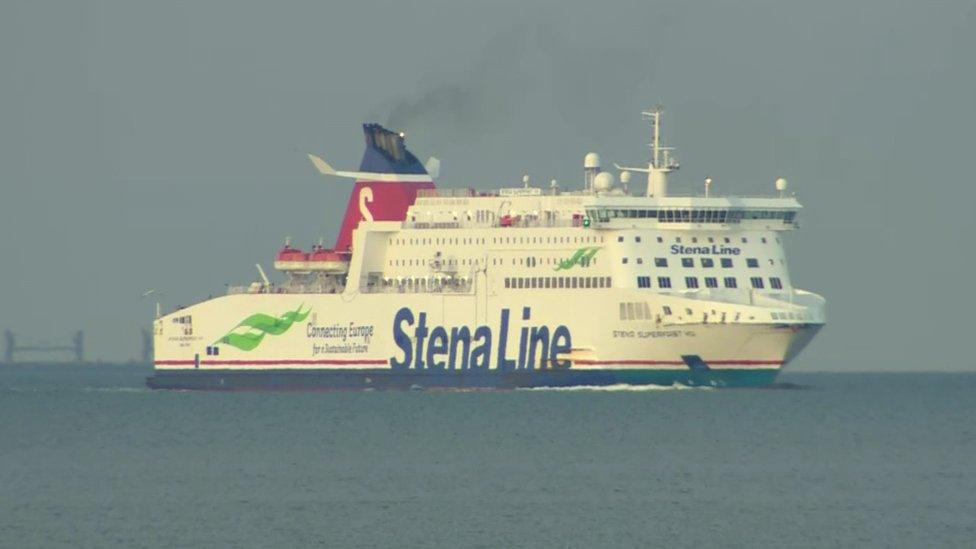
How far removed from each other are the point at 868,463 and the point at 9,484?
16.9m

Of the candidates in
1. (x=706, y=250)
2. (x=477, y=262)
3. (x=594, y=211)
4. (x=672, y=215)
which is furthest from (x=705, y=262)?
(x=477, y=262)

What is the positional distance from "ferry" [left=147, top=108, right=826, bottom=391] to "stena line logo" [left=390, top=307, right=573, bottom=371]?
40 millimetres

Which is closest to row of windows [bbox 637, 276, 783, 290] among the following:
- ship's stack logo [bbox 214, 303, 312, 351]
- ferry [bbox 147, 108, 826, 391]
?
ferry [bbox 147, 108, 826, 391]

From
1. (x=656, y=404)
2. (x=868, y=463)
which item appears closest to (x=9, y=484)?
(x=868, y=463)

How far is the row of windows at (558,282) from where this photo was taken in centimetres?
6169

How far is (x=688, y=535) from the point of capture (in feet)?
112

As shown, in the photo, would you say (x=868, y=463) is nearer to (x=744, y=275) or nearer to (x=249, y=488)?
(x=249, y=488)

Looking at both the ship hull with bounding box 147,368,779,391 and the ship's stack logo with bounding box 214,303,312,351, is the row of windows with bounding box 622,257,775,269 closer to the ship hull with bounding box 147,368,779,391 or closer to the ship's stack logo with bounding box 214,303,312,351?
the ship hull with bounding box 147,368,779,391

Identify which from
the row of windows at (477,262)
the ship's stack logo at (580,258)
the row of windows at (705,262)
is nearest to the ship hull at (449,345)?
the ship's stack logo at (580,258)

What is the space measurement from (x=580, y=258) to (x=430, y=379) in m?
5.70

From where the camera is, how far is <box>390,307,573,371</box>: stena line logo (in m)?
61.7

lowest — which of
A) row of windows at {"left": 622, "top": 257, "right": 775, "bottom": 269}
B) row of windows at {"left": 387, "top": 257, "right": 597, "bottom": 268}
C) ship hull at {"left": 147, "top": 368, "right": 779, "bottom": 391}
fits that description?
ship hull at {"left": 147, "top": 368, "right": 779, "bottom": 391}

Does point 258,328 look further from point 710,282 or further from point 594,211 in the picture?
point 710,282

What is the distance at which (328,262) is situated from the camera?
68062 mm
